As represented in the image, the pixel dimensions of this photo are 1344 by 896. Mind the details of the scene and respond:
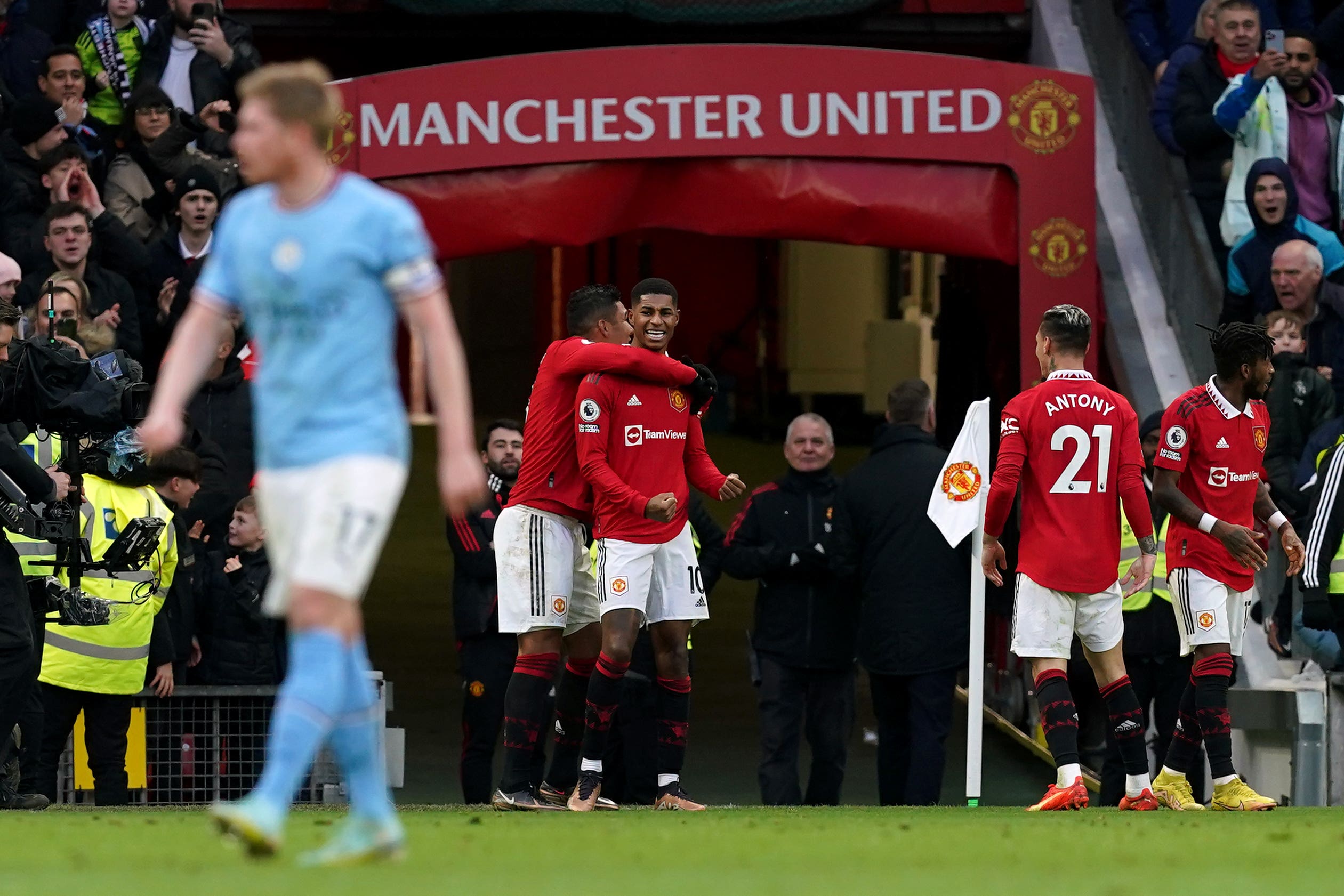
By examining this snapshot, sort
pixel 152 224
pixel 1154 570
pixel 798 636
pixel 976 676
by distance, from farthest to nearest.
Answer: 1. pixel 152 224
2. pixel 798 636
3. pixel 1154 570
4. pixel 976 676

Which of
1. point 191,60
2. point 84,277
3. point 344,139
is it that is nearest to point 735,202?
point 344,139

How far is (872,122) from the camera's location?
39.9 feet

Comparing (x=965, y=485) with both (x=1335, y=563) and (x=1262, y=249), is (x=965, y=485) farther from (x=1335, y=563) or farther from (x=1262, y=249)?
(x=1262, y=249)

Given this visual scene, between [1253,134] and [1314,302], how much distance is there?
1.56 m

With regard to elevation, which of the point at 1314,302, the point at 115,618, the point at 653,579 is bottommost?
the point at 115,618

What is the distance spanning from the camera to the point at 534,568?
8625 millimetres

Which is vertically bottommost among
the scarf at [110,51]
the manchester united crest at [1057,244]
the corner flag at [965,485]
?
the corner flag at [965,485]

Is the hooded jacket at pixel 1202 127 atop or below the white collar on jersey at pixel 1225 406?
atop

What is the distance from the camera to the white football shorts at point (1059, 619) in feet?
28.5

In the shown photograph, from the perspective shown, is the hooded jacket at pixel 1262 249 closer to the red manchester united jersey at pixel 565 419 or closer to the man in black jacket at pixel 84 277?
the red manchester united jersey at pixel 565 419

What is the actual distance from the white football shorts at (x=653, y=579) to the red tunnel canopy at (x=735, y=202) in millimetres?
3664

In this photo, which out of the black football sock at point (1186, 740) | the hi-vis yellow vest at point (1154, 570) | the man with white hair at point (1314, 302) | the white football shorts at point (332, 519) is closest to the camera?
the white football shorts at point (332, 519)

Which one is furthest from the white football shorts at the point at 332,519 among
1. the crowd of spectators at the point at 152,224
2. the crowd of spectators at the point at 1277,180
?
the crowd of spectators at the point at 1277,180

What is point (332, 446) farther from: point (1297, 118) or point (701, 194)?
point (1297, 118)
